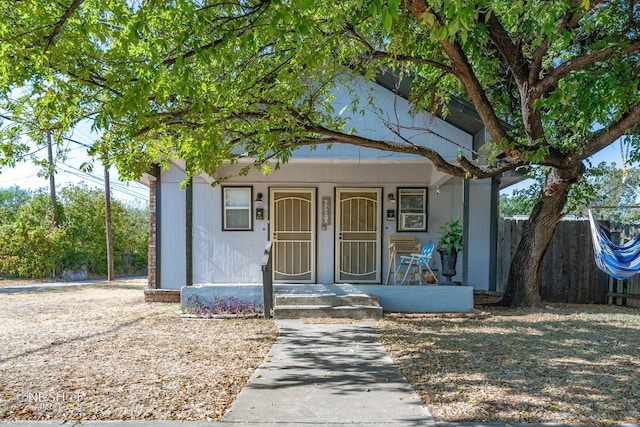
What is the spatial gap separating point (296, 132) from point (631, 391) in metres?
4.54

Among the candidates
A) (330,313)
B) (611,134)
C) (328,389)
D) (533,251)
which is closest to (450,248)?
(533,251)

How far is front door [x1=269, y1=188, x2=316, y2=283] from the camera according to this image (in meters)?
10.1

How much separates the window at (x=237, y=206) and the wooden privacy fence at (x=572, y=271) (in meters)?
5.95

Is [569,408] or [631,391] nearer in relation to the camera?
[569,408]

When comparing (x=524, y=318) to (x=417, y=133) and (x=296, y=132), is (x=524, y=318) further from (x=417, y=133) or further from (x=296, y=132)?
(x=296, y=132)

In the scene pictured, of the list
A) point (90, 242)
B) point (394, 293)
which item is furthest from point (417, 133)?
point (90, 242)

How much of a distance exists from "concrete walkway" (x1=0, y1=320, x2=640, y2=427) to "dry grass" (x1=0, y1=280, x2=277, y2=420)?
159 mm

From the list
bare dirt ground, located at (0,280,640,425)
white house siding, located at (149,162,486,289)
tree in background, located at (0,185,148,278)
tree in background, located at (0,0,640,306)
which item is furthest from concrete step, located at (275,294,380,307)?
tree in background, located at (0,185,148,278)

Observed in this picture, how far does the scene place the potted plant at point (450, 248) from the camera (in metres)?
9.08

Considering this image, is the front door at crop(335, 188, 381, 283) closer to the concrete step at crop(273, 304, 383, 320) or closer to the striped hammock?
the concrete step at crop(273, 304, 383, 320)

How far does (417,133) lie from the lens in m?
9.28

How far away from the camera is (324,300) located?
790cm

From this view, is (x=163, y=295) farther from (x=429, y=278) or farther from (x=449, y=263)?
(x=449, y=263)

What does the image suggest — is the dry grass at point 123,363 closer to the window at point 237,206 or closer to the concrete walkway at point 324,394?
the concrete walkway at point 324,394
